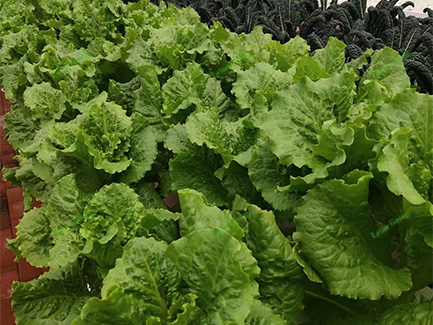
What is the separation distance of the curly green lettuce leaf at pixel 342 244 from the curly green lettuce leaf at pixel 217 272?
203 millimetres

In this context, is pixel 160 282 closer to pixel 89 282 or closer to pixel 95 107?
pixel 89 282

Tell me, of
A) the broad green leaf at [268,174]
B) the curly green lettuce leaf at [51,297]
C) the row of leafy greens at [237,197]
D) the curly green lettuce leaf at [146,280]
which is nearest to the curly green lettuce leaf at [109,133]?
the row of leafy greens at [237,197]

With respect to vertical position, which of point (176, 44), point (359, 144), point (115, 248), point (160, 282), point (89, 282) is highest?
point (359, 144)

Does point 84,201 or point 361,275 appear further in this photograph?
point 84,201

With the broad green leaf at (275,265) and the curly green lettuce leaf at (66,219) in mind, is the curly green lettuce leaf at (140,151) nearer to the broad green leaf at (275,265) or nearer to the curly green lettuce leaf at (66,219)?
the curly green lettuce leaf at (66,219)

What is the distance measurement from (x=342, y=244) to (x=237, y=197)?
482 millimetres

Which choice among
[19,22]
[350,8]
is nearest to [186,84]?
[350,8]

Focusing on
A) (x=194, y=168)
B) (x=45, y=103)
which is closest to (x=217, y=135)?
(x=194, y=168)

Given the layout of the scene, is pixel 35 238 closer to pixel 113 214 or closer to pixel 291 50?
pixel 113 214

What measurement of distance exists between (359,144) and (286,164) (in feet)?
0.81

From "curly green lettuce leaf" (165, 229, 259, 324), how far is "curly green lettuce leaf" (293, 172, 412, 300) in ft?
0.66

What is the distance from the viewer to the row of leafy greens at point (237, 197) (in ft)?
4.09

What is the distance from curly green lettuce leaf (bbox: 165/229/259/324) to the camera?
1.16 meters

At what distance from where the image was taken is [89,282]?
1932 millimetres
